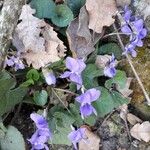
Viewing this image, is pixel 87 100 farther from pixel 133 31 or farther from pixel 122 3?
pixel 122 3

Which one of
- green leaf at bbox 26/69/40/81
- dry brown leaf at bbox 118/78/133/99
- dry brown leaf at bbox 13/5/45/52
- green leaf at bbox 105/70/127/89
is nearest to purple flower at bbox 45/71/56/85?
green leaf at bbox 26/69/40/81

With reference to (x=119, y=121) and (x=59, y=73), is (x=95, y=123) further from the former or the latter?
(x=59, y=73)

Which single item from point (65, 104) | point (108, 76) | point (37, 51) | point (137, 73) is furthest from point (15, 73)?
point (137, 73)

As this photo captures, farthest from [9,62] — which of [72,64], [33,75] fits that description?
[72,64]

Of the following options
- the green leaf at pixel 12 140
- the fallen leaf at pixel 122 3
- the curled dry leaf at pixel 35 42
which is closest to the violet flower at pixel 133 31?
the fallen leaf at pixel 122 3

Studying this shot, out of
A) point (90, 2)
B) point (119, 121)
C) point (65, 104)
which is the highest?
point (90, 2)

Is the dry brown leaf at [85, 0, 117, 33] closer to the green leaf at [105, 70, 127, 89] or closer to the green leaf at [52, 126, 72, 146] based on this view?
the green leaf at [105, 70, 127, 89]
